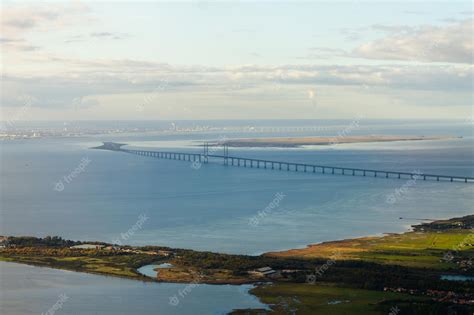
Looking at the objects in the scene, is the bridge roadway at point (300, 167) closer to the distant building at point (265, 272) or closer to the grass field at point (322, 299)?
the distant building at point (265, 272)

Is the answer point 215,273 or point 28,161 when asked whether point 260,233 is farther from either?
point 28,161

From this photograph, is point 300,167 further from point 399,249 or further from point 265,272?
point 265,272

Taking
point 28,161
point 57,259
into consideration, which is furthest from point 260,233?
point 28,161

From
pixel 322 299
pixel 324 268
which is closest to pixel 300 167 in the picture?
pixel 324 268

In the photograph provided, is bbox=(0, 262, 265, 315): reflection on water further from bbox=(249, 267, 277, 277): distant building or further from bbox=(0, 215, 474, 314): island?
Answer: bbox=(249, 267, 277, 277): distant building

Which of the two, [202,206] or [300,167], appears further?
[300,167]
